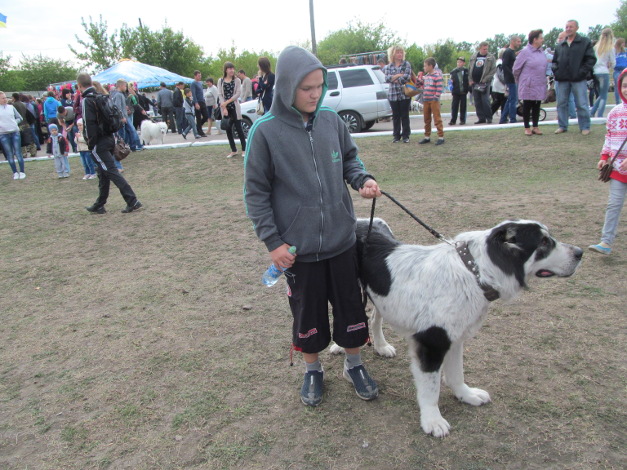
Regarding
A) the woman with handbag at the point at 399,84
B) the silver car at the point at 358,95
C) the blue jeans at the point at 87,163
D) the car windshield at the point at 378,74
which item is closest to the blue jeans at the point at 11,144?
the blue jeans at the point at 87,163

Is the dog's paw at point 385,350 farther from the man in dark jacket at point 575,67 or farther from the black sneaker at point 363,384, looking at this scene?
the man in dark jacket at point 575,67

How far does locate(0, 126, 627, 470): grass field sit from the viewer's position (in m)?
2.42

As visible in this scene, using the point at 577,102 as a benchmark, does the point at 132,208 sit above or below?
below

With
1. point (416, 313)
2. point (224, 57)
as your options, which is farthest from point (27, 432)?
point (224, 57)

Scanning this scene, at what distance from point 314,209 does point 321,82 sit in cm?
68

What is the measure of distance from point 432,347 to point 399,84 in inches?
327

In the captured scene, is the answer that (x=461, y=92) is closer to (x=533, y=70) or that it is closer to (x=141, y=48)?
(x=533, y=70)

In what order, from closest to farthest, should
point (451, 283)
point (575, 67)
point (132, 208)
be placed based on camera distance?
point (451, 283) → point (132, 208) → point (575, 67)

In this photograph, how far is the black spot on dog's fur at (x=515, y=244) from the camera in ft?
7.59

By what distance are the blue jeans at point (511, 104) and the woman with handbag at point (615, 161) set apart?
7946mm

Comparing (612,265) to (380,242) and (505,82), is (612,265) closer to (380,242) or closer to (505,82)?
(380,242)

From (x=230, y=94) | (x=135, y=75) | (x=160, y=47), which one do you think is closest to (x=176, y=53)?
(x=160, y=47)

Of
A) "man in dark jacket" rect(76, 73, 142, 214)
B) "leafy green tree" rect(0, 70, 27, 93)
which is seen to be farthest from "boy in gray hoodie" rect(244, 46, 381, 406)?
"leafy green tree" rect(0, 70, 27, 93)

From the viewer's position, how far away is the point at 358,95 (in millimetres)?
12781
